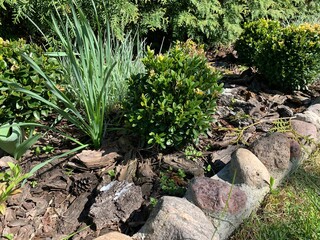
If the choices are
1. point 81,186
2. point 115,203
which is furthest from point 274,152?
point 81,186

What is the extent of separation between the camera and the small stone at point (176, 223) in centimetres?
173

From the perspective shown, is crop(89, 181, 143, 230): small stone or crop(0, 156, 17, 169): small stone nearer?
crop(89, 181, 143, 230): small stone

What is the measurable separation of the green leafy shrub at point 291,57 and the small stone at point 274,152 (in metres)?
1.22

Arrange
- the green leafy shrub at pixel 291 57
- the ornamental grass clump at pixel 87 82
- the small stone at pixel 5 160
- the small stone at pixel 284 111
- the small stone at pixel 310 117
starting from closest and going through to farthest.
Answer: the ornamental grass clump at pixel 87 82 < the small stone at pixel 5 160 < the small stone at pixel 310 117 < the small stone at pixel 284 111 < the green leafy shrub at pixel 291 57

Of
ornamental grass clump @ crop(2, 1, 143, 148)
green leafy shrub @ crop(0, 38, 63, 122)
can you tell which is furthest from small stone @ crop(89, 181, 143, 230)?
green leafy shrub @ crop(0, 38, 63, 122)

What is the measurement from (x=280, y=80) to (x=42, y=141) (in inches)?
88.6

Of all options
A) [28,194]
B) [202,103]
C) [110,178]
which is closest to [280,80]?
[202,103]

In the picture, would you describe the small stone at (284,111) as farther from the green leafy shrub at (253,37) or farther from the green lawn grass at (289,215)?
the green leafy shrub at (253,37)

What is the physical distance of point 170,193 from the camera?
215 cm

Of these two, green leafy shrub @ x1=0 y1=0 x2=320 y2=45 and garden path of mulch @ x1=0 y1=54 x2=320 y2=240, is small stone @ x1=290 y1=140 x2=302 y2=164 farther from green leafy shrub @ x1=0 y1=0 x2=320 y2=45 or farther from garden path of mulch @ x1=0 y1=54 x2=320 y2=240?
green leafy shrub @ x1=0 y1=0 x2=320 y2=45

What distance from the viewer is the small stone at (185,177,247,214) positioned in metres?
1.95

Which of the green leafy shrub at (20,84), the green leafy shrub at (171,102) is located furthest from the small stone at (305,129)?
the green leafy shrub at (20,84)

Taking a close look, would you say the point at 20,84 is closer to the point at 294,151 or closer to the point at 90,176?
the point at 90,176

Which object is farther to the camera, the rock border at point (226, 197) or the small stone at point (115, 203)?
the small stone at point (115, 203)
